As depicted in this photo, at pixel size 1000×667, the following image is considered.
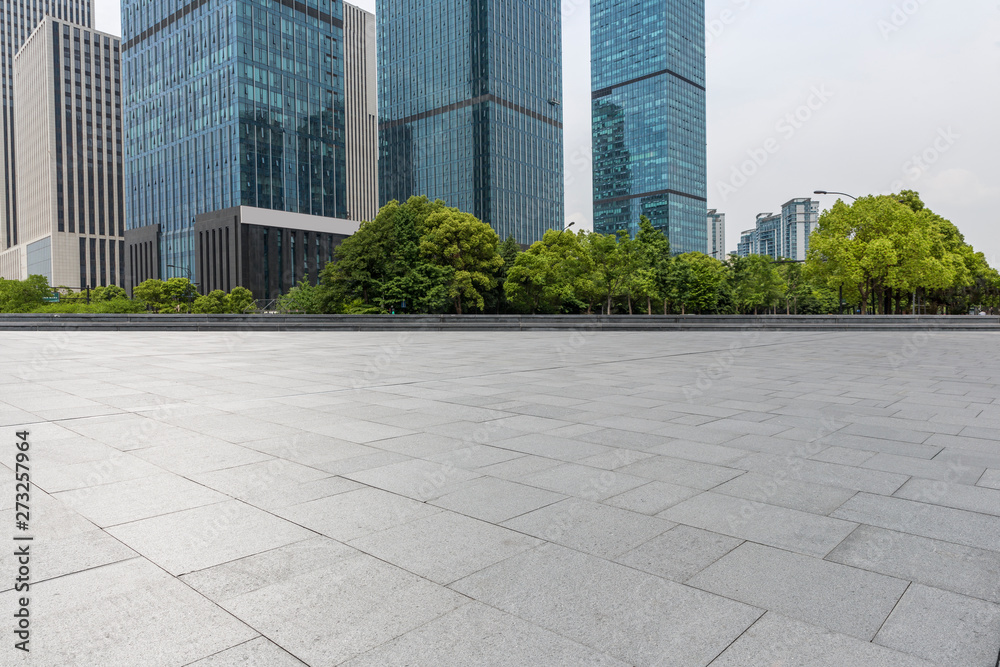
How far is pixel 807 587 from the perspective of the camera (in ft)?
9.25

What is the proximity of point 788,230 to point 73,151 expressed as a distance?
157311 millimetres

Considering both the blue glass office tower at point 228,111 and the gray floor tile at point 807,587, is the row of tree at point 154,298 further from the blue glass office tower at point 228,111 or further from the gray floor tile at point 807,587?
the gray floor tile at point 807,587

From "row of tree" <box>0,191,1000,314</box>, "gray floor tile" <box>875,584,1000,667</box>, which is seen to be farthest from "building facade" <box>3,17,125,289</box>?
"gray floor tile" <box>875,584,1000,667</box>

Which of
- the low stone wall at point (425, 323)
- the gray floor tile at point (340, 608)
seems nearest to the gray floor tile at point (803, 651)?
the gray floor tile at point (340, 608)

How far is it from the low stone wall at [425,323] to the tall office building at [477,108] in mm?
94405

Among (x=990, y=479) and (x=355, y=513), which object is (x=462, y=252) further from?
(x=355, y=513)

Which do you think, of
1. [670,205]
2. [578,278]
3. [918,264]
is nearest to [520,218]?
[670,205]

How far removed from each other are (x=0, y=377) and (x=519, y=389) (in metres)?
8.89

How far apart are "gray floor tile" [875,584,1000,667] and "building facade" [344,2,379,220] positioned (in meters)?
122

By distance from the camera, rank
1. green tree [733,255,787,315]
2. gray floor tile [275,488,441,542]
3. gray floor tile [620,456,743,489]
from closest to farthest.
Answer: gray floor tile [275,488,441,542] → gray floor tile [620,456,743,489] → green tree [733,255,787,315]

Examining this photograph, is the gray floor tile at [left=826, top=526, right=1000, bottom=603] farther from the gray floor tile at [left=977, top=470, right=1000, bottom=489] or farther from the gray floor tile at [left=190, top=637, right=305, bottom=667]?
the gray floor tile at [left=190, top=637, right=305, bottom=667]

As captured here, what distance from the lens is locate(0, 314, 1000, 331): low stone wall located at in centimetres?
2939

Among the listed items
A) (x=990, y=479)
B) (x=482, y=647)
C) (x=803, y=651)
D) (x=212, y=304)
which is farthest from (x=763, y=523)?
(x=212, y=304)

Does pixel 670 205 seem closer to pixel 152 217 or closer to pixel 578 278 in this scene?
pixel 578 278
